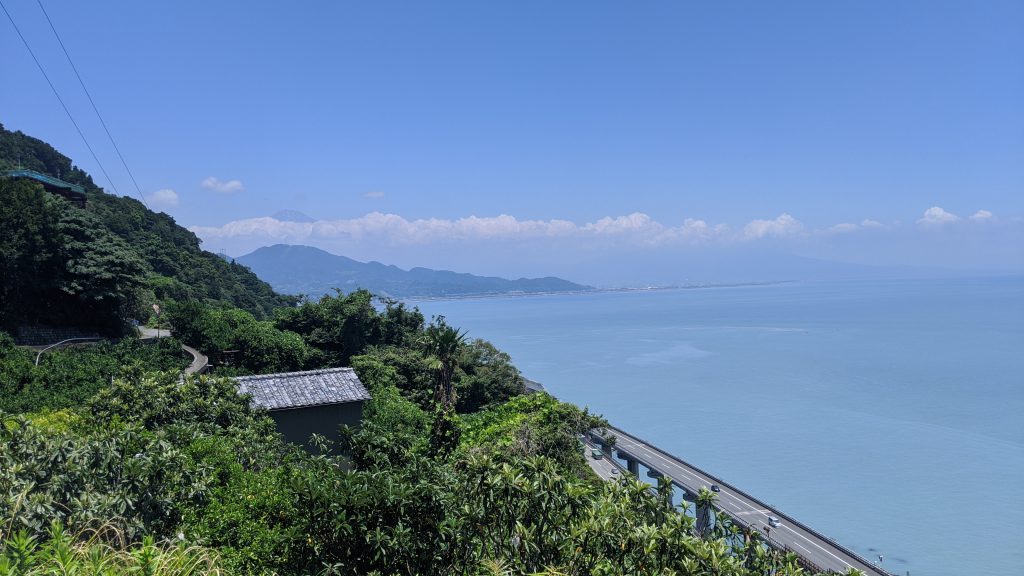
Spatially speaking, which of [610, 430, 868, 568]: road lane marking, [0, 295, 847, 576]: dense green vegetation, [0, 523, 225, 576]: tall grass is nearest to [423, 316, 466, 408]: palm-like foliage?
[0, 295, 847, 576]: dense green vegetation

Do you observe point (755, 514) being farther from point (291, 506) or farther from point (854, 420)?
point (854, 420)

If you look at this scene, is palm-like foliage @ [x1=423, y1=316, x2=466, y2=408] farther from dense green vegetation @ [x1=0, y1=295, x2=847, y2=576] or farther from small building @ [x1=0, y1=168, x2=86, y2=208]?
small building @ [x1=0, y1=168, x2=86, y2=208]

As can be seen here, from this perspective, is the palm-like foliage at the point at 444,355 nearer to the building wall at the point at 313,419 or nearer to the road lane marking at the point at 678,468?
the building wall at the point at 313,419

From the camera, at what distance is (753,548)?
23.9 feet

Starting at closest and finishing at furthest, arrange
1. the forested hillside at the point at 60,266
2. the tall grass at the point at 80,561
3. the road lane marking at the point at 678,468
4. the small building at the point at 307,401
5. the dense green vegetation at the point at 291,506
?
the tall grass at the point at 80,561 < the dense green vegetation at the point at 291,506 < the small building at the point at 307,401 < the forested hillside at the point at 60,266 < the road lane marking at the point at 678,468

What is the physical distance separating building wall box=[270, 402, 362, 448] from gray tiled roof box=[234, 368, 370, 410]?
0.80ft

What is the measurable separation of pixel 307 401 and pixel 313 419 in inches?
26.1

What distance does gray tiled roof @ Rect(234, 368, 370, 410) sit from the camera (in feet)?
61.5

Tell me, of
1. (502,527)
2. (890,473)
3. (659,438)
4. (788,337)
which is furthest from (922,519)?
(788,337)

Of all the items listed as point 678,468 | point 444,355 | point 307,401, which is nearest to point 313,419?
point 307,401

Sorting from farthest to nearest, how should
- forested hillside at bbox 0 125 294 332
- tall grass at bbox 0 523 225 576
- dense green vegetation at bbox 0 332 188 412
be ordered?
forested hillside at bbox 0 125 294 332
dense green vegetation at bbox 0 332 188 412
tall grass at bbox 0 523 225 576

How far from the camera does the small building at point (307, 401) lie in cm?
1869

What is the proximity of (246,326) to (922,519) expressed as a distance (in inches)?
2069

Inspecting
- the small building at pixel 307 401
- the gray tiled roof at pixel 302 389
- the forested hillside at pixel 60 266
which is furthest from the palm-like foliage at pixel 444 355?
the forested hillside at pixel 60 266
